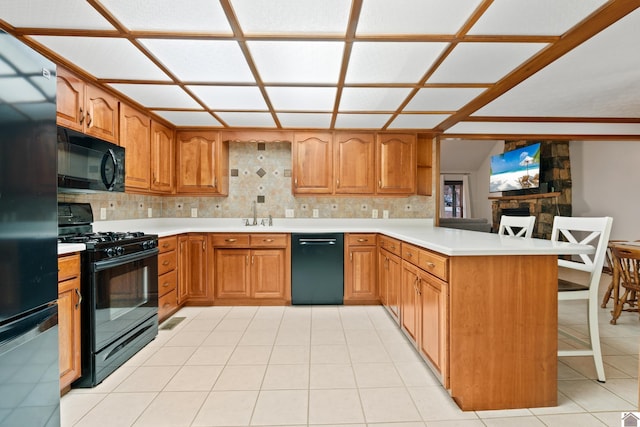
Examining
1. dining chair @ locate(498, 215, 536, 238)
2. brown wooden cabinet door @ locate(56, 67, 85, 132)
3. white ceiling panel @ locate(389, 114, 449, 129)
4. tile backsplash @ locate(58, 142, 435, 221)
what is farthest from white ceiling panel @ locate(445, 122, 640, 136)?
brown wooden cabinet door @ locate(56, 67, 85, 132)

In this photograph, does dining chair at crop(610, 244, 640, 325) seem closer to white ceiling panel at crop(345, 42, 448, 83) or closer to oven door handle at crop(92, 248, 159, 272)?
white ceiling panel at crop(345, 42, 448, 83)

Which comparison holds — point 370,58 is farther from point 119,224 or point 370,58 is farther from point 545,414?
point 119,224

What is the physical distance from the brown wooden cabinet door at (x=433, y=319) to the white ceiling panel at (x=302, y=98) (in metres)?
1.72

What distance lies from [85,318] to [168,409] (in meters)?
0.80

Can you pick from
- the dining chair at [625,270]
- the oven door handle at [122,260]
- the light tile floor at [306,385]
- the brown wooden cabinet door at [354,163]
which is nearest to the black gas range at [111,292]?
the oven door handle at [122,260]

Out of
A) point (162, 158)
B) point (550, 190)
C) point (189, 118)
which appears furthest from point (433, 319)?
point (550, 190)

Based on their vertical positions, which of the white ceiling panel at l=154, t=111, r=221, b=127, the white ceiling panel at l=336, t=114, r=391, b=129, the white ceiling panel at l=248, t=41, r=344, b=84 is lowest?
the white ceiling panel at l=336, t=114, r=391, b=129

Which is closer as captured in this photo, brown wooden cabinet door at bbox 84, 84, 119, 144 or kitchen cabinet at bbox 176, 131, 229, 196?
brown wooden cabinet door at bbox 84, 84, 119, 144

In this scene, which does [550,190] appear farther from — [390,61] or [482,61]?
[390,61]

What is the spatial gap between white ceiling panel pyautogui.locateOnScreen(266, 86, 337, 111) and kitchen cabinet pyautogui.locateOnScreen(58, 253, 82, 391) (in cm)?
191

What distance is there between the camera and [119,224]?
3264 mm

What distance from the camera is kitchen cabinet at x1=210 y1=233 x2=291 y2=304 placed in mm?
3646

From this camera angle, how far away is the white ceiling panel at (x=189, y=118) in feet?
11.0

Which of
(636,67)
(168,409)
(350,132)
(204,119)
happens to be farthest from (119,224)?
(636,67)
